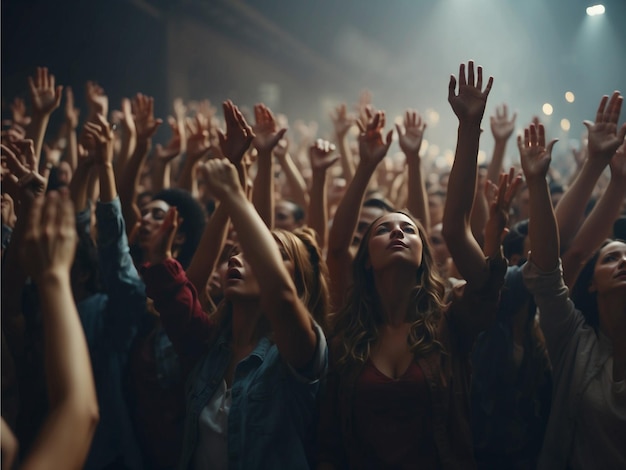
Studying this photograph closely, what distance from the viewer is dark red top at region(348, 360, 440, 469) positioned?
69.8 inches

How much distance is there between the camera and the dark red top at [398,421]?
1.77 m

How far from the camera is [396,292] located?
2016mm

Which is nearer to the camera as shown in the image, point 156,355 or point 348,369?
point 348,369

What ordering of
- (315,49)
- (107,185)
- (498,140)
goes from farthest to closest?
(315,49) < (498,140) < (107,185)

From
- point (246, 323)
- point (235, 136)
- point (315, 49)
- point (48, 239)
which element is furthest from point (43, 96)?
point (315, 49)

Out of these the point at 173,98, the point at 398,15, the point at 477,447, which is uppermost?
the point at 398,15

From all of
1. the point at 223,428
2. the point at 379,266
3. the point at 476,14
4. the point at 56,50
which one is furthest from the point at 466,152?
the point at 476,14

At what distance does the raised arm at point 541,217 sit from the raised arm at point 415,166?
2.36 feet

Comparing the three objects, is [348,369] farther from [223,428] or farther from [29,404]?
[29,404]

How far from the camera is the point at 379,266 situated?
79.4 inches

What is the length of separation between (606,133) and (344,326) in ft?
4.18

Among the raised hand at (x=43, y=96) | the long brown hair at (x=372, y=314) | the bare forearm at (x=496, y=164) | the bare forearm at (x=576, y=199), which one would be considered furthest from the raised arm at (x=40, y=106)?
the bare forearm at (x=576, y=199)

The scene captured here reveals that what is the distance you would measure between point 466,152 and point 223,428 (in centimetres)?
111

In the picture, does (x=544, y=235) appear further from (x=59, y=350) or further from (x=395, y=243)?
(x=59, y=350)
